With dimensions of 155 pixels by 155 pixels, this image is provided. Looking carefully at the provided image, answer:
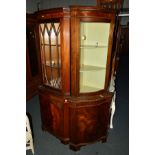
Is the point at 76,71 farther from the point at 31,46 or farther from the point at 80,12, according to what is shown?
the point at 31,46

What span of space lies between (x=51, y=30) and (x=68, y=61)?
336mm

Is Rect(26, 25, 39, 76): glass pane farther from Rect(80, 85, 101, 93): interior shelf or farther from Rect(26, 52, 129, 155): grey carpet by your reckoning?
Rect(80, 85, 101, 93): interior shelf

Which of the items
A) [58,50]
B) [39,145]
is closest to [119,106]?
[39,145]

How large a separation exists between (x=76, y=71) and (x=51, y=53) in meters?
0.33

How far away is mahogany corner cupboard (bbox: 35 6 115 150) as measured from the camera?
1.79 meters

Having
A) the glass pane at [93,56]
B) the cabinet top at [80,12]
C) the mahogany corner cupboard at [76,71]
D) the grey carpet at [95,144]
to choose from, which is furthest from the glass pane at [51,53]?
the grey carpet at [95,144]

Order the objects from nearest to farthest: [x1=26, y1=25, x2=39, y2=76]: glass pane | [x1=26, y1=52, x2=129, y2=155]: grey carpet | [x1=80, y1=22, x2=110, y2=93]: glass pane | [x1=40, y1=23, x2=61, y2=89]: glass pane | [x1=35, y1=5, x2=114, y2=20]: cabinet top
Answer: [x1=35, y1=5, x2=114, y2=20]: cabinet top → [x1=40, y1=23, x2=61, y2=89]: glass pane → [x1=80, y1=22, x2=110, y2=93]: glass pane → [x1=26, y1=52, x2=129, y2=155]: grey carpet → [x1=26, y1=25, x2=39, y2=76]: glass pane

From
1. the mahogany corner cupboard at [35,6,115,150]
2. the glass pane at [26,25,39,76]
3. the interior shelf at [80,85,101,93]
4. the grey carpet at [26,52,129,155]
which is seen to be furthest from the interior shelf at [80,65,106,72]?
Answer: the glass pane at [26,25,39,76]

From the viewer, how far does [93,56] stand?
7.07 feet

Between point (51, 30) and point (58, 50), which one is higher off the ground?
point (51, 30)

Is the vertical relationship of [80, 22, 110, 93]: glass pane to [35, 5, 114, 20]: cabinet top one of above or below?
below

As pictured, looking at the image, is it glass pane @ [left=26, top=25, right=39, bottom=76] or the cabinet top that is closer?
the cabinet top

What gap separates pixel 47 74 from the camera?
213 centimetres
